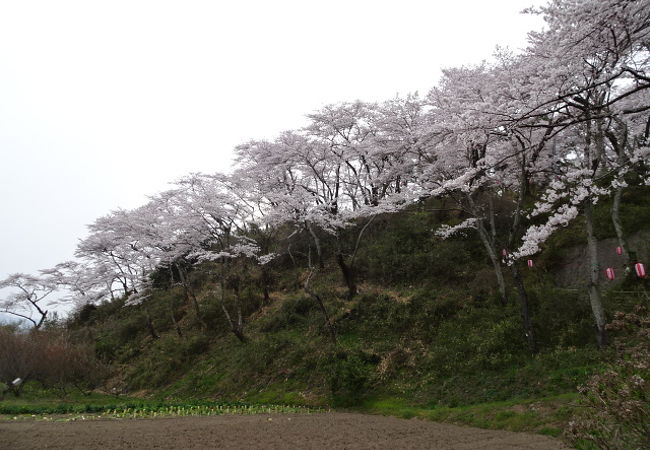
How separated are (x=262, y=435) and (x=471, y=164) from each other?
33.4 feet

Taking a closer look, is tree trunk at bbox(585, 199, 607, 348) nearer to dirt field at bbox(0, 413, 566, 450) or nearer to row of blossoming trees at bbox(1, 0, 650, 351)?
row of blossoming trees at bbox(1, 0, 650, 351)

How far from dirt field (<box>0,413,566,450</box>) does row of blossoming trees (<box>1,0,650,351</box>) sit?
4.64m

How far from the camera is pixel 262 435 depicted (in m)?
9.27

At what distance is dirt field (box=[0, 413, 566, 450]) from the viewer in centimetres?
821

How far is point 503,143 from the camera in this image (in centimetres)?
1374

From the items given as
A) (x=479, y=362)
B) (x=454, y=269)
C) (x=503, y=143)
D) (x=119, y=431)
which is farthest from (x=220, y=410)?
(x=503, y=143)

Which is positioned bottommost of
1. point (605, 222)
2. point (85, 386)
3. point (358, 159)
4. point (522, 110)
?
point (85, 386)

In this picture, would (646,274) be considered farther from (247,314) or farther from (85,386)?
(85,386)

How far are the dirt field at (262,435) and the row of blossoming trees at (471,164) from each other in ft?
15.2

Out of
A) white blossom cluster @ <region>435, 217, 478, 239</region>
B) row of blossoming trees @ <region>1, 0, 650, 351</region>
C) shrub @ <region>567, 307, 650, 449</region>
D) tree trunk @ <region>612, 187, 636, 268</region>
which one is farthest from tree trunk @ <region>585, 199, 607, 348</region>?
shrub @ <region>567, 307, 650, 449</region>

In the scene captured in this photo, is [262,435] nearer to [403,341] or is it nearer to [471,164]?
[403,341]

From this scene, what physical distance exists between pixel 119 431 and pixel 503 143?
13390 mm

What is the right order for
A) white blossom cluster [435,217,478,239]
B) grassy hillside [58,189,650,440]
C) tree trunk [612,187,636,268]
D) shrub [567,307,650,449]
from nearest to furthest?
shrub [567,307,650,449] < grassy hillside [58,189,650,440] < tree trunk [612,187,636,268] < white blossom cluster [435,217,478,239]

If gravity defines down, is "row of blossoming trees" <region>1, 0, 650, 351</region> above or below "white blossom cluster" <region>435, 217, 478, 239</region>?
above
